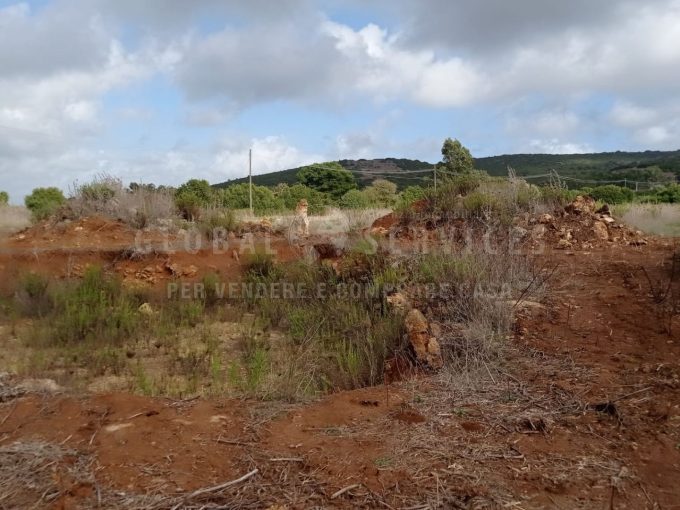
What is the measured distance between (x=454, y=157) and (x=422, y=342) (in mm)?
30315

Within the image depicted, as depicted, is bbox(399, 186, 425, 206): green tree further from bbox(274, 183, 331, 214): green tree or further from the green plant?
the green plant

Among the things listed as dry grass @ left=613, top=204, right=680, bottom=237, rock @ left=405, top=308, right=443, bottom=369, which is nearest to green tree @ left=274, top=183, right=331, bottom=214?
dry grass @ left=613, top=204, right=680, bottom=237

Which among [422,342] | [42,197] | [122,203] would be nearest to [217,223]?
[122,203]

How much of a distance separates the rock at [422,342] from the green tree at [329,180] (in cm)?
3167

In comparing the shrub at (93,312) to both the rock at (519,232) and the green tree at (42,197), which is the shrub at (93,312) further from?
the green tree at (42,197)

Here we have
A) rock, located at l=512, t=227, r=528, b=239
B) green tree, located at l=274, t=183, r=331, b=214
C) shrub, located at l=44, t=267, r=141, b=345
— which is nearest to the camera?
shrub, located at l=44, t=267, r=141, b=345

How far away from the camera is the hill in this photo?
39469 millimetres

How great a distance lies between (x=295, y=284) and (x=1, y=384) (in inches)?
199

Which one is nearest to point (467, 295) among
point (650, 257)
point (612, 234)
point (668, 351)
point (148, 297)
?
point (668, 351)

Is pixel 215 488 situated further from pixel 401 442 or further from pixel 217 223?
pixel 217 223

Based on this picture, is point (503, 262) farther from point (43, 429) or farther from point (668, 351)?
point (43, 429)

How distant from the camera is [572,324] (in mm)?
5809

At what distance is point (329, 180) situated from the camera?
38250 millimetres

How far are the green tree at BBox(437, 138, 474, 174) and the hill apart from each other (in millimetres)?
4105
